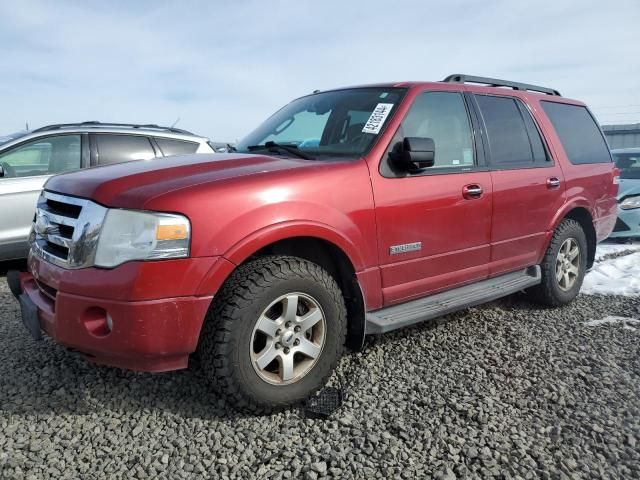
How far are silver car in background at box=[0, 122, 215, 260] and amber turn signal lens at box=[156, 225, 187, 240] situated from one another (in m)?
3.54

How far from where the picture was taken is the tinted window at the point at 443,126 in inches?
130

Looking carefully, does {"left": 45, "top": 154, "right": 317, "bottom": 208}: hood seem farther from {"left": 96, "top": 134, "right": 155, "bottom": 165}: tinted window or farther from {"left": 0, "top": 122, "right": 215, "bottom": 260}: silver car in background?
{"left": 96, "top": 134, "right": 155, "bottom": 165}: tinted window

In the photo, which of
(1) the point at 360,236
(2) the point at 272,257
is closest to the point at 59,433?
(2) the point at 272,257

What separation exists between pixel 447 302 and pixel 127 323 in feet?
6.76

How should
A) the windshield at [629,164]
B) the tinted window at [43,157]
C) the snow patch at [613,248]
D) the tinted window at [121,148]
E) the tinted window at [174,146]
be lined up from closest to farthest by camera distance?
the tinted window at [43,157] < the tinted window at [121,148] < the tinted window at [174,146] < the snow patch at [613,248] < the windshield at [629,164]

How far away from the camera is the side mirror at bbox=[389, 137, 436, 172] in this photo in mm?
2928

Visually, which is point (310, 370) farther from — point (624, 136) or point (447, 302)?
point (624, 136)

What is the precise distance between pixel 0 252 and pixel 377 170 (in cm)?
429

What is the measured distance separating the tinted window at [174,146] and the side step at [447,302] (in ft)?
13.5

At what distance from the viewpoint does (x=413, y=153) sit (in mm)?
2924

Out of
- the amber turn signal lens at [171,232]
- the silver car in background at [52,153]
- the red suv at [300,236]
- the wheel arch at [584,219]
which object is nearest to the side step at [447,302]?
the red suv at [300,236]

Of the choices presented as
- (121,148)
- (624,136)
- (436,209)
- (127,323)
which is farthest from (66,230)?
(624,136)

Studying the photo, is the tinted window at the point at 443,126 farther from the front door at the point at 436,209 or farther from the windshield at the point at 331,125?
the windshield at the point at 331,125

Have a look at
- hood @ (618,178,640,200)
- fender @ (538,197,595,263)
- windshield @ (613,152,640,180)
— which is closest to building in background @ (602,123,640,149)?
windshield @ (613,152,640,180)
